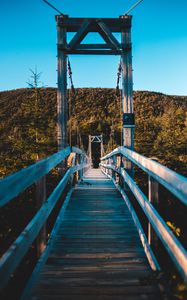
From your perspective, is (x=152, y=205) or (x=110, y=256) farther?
(x=110, y=256)

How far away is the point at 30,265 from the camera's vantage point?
2.95 m

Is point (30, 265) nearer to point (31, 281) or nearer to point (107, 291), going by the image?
point (31, 281)

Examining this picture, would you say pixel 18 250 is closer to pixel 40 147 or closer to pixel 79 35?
pixel 79 35

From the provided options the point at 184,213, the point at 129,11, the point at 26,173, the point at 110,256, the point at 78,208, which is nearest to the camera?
the point at 26,173

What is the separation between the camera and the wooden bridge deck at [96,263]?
2199mm

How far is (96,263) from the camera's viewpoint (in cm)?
276

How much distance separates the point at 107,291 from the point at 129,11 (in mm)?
6272

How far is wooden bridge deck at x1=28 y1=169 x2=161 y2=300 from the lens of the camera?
2.20 m

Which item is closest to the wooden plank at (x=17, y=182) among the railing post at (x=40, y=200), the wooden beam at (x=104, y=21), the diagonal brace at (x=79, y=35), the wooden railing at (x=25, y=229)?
the wooden railing at (x=25, y=229)

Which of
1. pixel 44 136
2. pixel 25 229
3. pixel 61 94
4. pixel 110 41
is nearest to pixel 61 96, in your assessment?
pixel 61 94

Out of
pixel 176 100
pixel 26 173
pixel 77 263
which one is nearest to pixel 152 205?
pixel 77 263

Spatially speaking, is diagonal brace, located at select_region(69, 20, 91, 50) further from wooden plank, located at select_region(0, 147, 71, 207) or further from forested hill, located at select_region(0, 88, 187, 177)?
forested hill, located at select_region(0, 88, 187, 177)

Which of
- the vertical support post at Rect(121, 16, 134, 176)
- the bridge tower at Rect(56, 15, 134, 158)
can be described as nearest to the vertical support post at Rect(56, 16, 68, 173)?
the bridge tower at Rect(56, 15, 134, 158)

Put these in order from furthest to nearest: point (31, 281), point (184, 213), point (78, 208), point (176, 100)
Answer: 1. point (176, 100)
2. point (184, 213)
3. point (78, 208)
4. point (31, 281)
